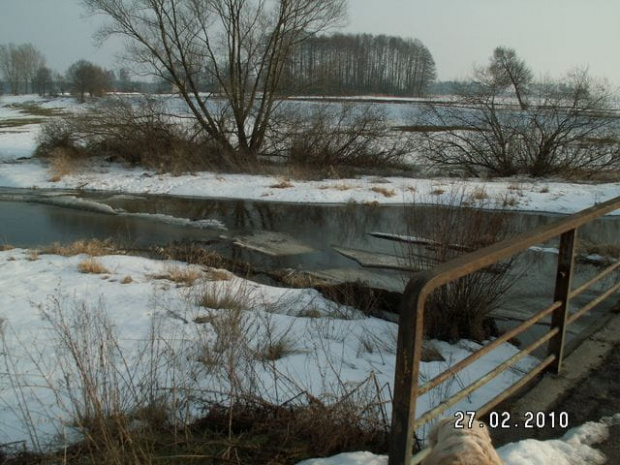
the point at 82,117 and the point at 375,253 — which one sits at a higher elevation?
the point at 82,117

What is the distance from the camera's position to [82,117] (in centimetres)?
2638

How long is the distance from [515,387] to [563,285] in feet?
2.72

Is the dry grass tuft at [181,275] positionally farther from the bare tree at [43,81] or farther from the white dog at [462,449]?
the bare tree at [43,81]

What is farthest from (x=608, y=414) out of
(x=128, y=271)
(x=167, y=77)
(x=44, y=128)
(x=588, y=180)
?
(x=44, y=128)

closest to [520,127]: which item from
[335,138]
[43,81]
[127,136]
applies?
[335,138]

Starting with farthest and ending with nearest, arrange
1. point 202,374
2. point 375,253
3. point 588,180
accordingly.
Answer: point 588,180, point 375,253, point 202,374

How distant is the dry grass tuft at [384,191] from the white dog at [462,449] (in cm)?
1761

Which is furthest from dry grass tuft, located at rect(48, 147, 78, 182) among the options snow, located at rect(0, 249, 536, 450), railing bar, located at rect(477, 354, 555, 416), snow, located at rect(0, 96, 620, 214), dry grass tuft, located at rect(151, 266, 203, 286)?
railing bar, located at rect(477, 354, 555, 416)

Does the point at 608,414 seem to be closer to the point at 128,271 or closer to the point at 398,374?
the point at 398,374

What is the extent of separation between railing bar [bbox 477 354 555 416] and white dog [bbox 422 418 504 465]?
3.14 feet

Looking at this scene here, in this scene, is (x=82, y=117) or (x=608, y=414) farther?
(x=82, y=117)

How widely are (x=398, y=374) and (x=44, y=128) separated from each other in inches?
1127

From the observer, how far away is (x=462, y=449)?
1977 mm

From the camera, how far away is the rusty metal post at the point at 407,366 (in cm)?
212
